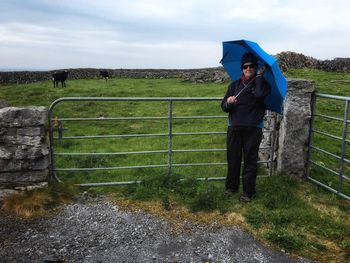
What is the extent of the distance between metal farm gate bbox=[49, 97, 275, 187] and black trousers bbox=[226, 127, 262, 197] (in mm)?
673

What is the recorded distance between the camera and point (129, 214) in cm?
602

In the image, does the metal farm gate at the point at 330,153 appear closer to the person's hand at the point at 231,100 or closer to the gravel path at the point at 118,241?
the person's hand at the point at 231,100

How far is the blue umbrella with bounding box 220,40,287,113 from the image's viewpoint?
5.82 meters

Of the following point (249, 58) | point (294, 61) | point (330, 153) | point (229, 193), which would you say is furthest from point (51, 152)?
point (294, 61)

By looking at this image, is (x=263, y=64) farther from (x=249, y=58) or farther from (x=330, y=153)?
(x=330, y=153)

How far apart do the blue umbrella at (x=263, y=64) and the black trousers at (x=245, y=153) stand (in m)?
0.54

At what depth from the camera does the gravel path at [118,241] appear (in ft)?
15.9

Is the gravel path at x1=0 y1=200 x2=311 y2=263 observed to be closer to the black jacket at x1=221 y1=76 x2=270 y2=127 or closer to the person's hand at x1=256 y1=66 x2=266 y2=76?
the black jacket at x1=221 y1=76 x2=270 y2=127

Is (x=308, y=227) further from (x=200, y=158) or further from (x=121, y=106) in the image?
(x=121, y=106)

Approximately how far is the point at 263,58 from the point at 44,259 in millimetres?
3922

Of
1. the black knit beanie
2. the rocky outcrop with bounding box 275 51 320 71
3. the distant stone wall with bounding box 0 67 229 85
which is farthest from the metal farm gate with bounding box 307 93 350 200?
the distant stone wall with bounding box 0 67 229 85

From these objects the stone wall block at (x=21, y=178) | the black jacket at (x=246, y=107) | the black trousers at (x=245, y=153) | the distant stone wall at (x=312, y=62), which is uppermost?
the distant stone wall at (x=312, y=62)

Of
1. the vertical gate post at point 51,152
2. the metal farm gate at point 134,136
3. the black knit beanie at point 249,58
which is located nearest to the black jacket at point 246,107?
the black knit beanie at point 249,58

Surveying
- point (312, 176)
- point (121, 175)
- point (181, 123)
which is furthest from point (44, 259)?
point (181, 123)
